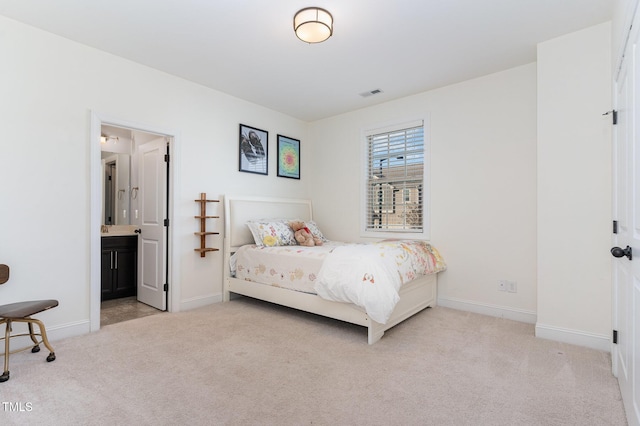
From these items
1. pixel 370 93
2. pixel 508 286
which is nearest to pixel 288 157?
pixel 370 93

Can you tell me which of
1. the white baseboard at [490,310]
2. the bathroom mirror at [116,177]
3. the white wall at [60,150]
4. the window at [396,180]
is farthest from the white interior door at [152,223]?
the white baseboard at [490,310]

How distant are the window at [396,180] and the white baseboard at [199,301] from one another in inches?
86.5

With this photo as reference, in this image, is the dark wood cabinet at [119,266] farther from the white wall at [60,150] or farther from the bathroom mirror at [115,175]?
the white wall at [60,150]

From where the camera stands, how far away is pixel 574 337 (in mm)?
2613

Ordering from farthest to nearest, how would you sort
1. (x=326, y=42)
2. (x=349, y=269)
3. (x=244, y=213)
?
1. (x=244, y=213)
2. (x=326, y=42)
3. (x=349, y=269)

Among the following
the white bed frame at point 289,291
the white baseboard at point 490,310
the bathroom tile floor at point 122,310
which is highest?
the white bed frame at point 289,291

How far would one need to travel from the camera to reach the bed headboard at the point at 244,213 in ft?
13.0

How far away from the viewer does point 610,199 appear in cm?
248

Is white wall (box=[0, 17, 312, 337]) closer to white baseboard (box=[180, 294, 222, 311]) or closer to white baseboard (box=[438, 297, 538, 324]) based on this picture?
white baseboard (box=[180, 294, 222, 311])

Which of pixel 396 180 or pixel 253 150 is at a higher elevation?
pixel 253 150

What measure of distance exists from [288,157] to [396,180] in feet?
5.64

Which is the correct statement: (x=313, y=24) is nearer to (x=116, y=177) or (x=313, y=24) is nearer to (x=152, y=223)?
(x=152, y=223)

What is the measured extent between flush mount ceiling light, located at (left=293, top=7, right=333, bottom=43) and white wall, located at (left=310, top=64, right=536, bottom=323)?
1.96 m

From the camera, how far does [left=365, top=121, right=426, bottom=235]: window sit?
4023 mm
